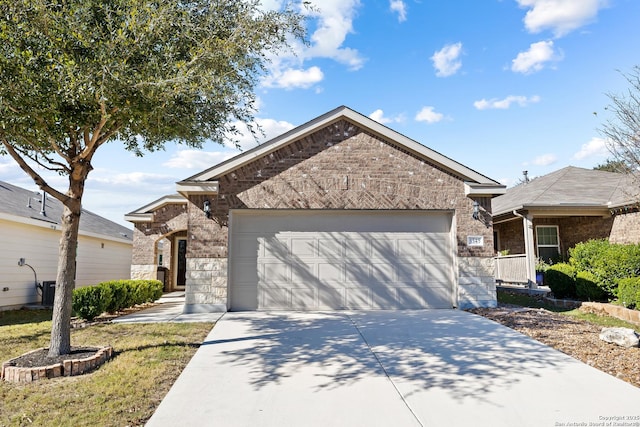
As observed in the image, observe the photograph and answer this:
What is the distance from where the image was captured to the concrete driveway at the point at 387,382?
4.00 meters

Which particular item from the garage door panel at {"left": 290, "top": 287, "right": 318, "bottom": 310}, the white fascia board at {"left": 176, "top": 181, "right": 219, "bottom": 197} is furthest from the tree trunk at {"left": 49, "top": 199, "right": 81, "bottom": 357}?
the garage door panel at {"left": 290, "top": 287, "right": 318, "bottom": 310}

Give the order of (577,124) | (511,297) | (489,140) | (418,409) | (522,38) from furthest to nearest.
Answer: (489,140) → (511,297) → (577,124) → (522,38) → (418,409)

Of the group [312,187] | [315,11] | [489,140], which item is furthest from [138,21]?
[489,140]

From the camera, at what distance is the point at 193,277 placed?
9750 mm

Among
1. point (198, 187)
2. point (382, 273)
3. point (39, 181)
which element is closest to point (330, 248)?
point (382, 273)

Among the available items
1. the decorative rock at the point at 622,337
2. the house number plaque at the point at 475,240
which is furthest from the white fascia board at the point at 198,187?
the decorative rock at the point at 622,337

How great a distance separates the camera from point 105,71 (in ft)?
17.4

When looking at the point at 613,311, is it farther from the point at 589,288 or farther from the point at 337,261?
Answer: the point at 337,261

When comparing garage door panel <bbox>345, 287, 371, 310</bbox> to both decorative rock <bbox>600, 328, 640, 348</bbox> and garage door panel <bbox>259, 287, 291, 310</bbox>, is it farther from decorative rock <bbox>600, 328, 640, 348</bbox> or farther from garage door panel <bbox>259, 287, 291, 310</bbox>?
decorative rock <bbox>600, 328, 640, 348</bbox>

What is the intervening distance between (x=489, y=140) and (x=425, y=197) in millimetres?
7186

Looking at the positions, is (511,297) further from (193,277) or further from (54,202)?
(54,202)


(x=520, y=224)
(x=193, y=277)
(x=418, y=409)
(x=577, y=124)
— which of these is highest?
(x=577, y=124)

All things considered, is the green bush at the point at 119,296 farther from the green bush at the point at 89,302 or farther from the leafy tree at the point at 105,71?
the leafy tree at the point at 105,71

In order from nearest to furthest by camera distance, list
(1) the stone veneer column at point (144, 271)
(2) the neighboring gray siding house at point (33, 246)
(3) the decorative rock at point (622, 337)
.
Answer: (3) the decorative rock at point (622, 337)
(2) the neighboring gray siding house at point (33, 246)
(1) the stone veneer column at point (144, 271)
